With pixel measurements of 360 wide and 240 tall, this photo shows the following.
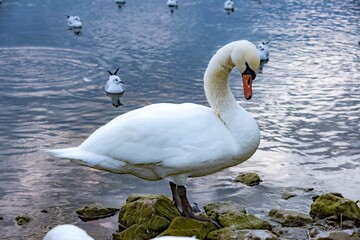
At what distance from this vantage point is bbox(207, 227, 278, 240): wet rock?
6.36m

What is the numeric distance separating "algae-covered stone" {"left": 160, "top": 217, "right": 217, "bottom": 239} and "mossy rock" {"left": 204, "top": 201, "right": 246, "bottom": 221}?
1.73 ft

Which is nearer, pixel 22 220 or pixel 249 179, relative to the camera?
pixel 22 220

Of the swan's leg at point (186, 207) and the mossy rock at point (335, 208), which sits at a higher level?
the swan's leg at point (186, 207)

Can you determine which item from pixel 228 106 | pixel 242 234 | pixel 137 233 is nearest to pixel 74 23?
pixel 228 106

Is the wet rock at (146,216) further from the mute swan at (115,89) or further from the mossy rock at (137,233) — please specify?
the mute swan at (115,89)

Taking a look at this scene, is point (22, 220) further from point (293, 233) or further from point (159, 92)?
point (159, 92)

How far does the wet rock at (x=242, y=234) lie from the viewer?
636 cm

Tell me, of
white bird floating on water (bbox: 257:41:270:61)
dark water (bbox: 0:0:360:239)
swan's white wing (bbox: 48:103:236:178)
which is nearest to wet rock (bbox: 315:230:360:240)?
swan's white wing (bbox: 48:103:236:178)

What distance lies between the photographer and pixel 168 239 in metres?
3.46

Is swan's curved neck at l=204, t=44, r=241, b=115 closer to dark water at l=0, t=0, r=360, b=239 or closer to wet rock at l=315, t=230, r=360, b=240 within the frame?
wet rock at l=315, t=230, r=360, b=240

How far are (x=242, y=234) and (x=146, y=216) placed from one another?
1.21 meters

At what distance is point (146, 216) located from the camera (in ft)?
23.5

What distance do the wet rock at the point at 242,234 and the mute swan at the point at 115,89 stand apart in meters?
6.99

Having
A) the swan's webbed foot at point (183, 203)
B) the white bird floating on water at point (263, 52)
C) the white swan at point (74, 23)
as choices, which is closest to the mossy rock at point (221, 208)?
the swan's webbed foot at point (183, 203)
